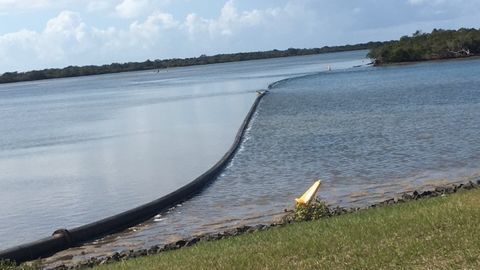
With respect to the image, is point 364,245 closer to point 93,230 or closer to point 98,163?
point 93,230

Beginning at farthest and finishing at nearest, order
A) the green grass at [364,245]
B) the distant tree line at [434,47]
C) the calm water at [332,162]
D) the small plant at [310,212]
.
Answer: the distant tree line at [434,47] < the calm water at [332,162] < the small plant at [310,212] < the green grass at [364,245]

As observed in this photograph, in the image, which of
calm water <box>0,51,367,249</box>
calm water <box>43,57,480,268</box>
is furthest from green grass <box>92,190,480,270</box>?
calm water <box>0,51,367,249</box>

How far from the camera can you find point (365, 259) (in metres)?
7.27

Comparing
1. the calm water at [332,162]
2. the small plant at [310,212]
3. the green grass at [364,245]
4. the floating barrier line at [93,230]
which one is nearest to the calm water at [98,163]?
the floating barrier line at [93,230]

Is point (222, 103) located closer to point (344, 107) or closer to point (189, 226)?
point (344, 107)

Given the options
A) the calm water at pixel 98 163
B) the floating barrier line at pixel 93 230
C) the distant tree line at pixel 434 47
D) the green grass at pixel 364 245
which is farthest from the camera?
the distant tree line at pixel 434 47

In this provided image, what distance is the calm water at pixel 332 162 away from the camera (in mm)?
15242

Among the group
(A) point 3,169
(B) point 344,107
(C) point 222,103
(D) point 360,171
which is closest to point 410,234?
(D) point 360,171

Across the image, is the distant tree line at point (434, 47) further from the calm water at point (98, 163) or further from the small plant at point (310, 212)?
the small plant at point (310, 212)

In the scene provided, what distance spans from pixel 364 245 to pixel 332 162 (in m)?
13.6

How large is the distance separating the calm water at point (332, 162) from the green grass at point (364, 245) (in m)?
3.98

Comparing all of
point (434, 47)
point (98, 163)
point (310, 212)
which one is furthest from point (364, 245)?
point (434, 47)

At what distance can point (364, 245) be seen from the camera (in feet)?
26.1

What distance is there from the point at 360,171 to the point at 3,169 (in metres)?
15.3
